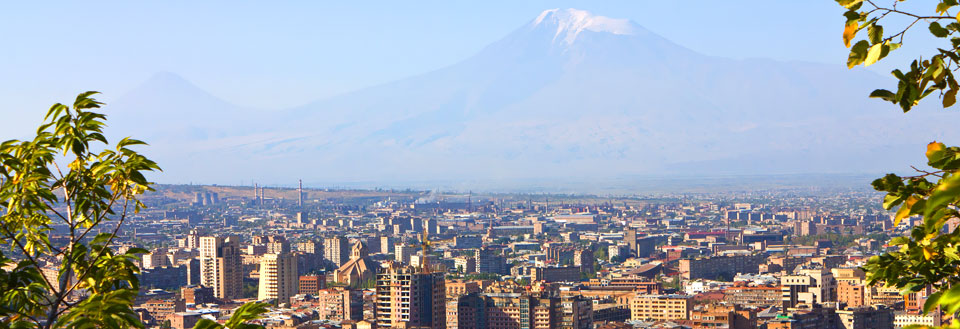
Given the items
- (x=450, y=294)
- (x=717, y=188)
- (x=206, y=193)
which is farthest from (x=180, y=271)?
(x=717, y=188)

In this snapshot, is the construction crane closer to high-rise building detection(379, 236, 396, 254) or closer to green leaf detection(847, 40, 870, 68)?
high-rise building detection(379, 236, 396, 254)

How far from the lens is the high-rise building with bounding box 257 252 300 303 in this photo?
3344 cm

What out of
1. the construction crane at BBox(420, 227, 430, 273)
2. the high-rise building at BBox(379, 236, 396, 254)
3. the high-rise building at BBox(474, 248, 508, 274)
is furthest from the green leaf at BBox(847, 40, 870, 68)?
the high-rise building at BBox(379, 236, 396, 254)

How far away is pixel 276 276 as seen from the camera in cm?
3366

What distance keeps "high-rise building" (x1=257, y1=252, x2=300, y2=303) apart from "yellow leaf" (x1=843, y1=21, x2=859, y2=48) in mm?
31761

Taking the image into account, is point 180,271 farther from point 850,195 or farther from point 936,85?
point 850,195

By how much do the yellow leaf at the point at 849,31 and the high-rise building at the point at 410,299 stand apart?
22152mm

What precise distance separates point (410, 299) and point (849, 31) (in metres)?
22.6

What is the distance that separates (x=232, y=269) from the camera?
116ft

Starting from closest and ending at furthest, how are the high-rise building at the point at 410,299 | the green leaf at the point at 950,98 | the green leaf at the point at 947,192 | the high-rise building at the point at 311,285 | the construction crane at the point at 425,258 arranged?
the green leaf at the point at 947,192
the green leaf at the point at 950,98
the high-rise building at the point at 410,299
the construction crane at the point at 425,258
the high-rise building at the point at 311,285

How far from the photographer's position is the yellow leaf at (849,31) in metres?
2.00

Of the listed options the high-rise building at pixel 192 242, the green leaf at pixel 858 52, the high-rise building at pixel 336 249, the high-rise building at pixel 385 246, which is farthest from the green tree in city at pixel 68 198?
the high-rise building at pixel 385 246

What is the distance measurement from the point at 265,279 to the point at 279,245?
42.8ft

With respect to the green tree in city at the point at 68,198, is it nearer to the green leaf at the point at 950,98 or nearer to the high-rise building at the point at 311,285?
the green leaf at the point at 950,98
